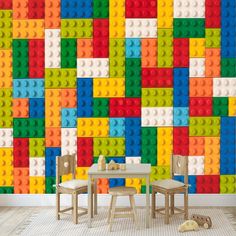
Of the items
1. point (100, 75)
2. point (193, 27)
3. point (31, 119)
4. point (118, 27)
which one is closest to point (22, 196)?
point (31, 119)

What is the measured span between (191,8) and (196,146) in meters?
1.83

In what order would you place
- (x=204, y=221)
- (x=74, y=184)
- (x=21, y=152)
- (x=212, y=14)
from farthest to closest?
(x=21, y=152) < (x=212, y=14) < (x=74, y=184) < (x=204, y=221)

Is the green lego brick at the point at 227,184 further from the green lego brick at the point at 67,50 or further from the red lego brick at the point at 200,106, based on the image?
the green lego brick at the point at 67,50

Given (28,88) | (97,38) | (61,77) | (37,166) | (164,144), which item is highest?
(97,38)

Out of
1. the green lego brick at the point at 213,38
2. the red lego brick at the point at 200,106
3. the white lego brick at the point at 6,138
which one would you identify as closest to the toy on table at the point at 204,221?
the red lego brick at the point at 200,106

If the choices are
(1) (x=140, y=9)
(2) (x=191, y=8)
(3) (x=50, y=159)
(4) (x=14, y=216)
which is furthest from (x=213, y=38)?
(4) (x=14, y=216)

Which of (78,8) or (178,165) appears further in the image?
(78,8)

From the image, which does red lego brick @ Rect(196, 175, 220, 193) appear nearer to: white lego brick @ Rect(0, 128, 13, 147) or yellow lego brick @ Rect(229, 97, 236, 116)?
yellow lego brick @ Rect(229, 97, 236, 116)

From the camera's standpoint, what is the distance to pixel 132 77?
21.9ft

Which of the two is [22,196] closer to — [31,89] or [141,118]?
[31,89]

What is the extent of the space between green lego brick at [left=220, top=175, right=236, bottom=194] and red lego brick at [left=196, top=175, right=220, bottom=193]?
53mm

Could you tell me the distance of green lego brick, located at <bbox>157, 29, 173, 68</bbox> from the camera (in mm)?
6645

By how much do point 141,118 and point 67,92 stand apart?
1047 millimetres

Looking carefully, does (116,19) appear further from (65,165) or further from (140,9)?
(65,165)
